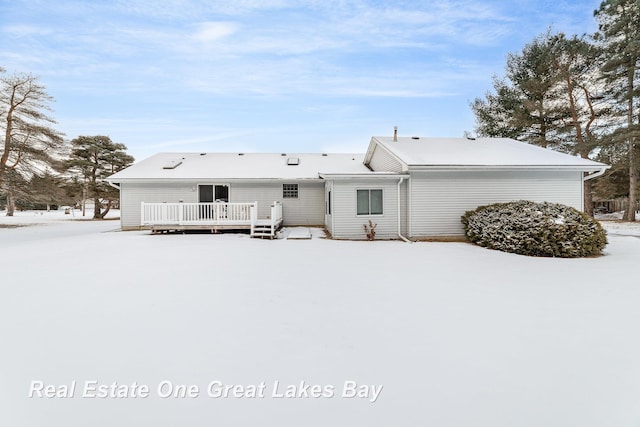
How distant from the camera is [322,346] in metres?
3.11

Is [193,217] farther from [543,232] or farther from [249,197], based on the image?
[543,232]

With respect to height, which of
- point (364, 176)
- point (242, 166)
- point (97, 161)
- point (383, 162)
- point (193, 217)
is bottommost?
point (193, 217)

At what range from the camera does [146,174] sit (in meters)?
14.8

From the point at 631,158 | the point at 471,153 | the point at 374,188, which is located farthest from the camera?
the point at 631,158

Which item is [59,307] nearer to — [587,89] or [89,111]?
[89,111]

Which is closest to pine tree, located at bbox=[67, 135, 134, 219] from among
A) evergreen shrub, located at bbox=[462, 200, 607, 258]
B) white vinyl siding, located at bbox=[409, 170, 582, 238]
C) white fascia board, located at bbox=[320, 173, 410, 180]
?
white fascia board, located at bbox=[320, 173, 410, 180]

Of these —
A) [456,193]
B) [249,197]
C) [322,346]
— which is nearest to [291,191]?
[249,197]

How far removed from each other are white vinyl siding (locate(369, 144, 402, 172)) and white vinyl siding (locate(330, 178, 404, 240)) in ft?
4.06

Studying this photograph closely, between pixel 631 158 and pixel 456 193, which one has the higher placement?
pixel 631 158

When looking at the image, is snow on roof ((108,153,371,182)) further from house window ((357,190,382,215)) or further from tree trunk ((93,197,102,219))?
tree trunk ((93,197,102,219))

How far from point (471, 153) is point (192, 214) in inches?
478

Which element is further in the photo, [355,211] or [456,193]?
[355,211]

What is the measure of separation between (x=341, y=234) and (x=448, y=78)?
13.8m

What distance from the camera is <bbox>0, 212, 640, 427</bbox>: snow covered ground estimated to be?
217 centimetres
